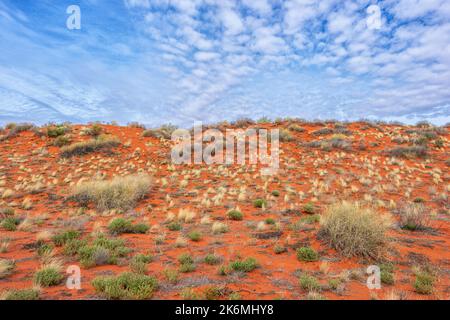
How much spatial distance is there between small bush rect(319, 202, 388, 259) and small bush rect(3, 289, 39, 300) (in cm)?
699

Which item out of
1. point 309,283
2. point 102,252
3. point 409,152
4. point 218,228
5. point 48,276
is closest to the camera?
point 309,283

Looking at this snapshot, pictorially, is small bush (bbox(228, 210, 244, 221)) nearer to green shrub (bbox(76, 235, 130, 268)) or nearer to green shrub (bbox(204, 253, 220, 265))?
green shrub (bbox(204, 253, 220, 265))

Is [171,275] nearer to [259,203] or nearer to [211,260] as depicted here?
[211,260]

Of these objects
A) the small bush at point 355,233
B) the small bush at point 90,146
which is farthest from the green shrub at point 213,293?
the small bush at point 90,146

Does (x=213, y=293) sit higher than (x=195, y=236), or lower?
lower

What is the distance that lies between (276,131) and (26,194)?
74.3ft

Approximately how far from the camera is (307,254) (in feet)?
23.8

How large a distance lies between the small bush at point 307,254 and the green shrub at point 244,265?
1305 mm

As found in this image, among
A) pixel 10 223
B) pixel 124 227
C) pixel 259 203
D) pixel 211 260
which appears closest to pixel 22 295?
pixel 211 260

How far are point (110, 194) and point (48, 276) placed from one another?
305 inches

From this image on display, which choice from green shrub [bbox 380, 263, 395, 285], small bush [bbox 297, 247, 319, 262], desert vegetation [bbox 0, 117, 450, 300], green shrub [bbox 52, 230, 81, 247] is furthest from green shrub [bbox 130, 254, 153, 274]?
green shrub [bbox 380, 263, 395, 285]

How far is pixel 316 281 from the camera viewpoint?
574 centimetres
